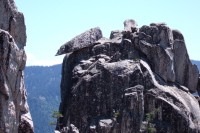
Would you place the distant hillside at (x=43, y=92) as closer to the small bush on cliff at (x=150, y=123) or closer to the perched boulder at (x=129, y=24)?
the perched boulder at (x=129, y=24)

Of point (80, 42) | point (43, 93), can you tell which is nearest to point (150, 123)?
point (80, 42)

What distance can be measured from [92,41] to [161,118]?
11.5 metres

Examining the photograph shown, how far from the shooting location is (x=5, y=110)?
12.3m

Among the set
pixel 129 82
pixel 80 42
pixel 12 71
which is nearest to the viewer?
pixel 12 71

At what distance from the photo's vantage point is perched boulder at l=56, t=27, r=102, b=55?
146ft

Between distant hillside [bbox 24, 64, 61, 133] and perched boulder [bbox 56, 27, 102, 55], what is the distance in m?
90.8

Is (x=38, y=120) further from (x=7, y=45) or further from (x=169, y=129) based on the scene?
(x=7, y=45)

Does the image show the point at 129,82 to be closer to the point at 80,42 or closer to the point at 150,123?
the point at 150,123

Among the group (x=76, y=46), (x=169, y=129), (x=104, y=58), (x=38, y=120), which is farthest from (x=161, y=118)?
(x=38, y=120)

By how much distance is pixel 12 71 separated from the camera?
12703 millimetres

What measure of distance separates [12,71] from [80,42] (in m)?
32.0

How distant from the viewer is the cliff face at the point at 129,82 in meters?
37.3

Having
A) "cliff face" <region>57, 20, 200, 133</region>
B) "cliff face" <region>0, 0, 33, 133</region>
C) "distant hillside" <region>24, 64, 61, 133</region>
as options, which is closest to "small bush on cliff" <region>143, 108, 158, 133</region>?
"cliff face" <region>57, 20, 200, 133</region>

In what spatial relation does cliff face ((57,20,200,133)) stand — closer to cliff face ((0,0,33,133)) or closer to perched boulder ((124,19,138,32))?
perched boulder ((124,19,138,32))
